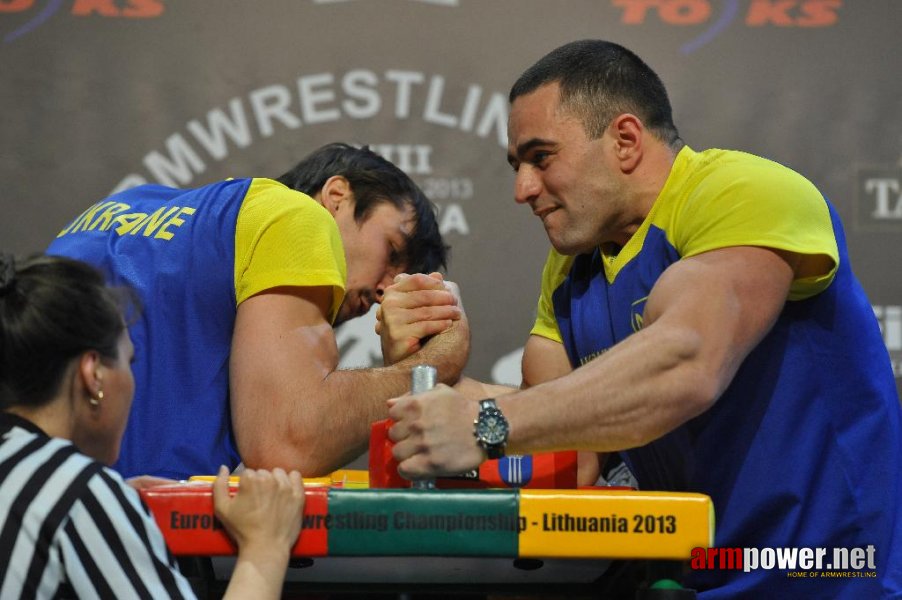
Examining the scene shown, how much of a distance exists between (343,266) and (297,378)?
0.83 feet

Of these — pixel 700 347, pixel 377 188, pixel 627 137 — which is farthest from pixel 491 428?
pixel 377 188

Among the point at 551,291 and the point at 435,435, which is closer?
the point at 435,435

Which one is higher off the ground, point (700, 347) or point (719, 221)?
point (719, 221)

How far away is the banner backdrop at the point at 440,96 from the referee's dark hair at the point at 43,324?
1.72 meters

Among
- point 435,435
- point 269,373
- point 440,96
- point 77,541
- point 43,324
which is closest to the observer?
point 77,541

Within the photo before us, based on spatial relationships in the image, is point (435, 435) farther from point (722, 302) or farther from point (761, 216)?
point (761, 216)

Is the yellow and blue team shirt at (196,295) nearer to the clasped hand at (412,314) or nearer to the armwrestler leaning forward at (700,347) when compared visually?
the clasped hand at (412,314)

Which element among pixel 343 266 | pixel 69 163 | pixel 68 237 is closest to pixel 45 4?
pixel 69 163

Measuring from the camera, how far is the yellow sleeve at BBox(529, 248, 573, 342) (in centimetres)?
224

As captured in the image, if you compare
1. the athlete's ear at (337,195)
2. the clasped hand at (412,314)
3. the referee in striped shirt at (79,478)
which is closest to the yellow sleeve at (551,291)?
the clasped hand at (412,314)

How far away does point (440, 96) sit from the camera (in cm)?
318

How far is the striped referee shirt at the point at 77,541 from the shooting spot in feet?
4.09

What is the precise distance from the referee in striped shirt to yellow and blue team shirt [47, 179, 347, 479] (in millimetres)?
430

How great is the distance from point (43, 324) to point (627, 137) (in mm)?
1070
